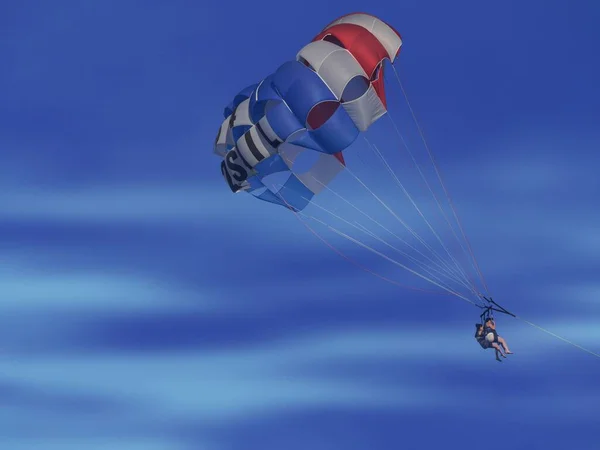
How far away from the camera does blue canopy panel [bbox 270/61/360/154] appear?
36.7 metres

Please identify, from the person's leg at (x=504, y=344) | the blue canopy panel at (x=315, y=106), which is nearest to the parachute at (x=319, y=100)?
the blue canopy panel at (x=315, y=106)

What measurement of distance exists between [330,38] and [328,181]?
19.6 ft

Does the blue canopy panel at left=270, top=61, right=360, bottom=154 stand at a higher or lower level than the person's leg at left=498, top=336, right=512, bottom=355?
higher

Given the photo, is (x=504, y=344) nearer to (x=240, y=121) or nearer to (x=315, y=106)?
(x=315, y=106)

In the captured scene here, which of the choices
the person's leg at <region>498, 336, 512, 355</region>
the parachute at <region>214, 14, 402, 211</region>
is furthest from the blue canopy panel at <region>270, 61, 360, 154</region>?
the person's leg at <region>498, 336, 512, 355</region>

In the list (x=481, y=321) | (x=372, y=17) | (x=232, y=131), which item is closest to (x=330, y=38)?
(x=372, y=17)

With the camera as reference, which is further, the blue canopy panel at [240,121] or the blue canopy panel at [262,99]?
the blue canopy panel at [240,121]

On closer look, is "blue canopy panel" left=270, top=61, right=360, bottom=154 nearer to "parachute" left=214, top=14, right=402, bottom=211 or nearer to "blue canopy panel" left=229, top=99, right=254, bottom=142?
"parachute" left=214, top=14, right=402, bottom=211

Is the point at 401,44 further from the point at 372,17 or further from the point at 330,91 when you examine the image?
the point at 330,91

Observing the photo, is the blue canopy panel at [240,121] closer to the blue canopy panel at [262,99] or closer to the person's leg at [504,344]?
the blue canopy panel at [262,99]

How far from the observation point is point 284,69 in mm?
37406

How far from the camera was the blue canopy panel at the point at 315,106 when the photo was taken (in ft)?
120

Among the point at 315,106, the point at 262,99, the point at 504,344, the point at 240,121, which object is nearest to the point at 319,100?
the point at 315,106

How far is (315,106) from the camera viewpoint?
36875mm
